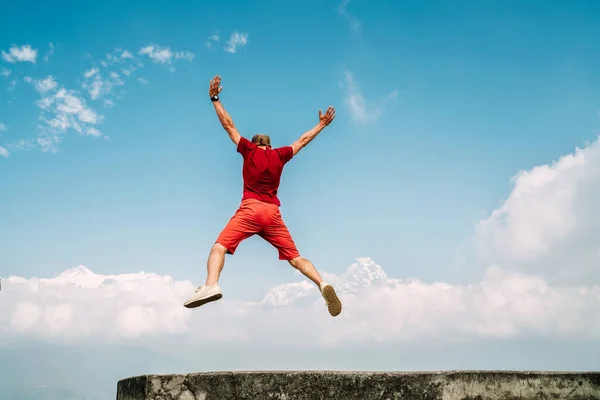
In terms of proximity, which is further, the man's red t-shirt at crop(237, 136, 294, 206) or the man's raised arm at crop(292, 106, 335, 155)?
the man's raised arm at crop(292, 106, 335, 155)

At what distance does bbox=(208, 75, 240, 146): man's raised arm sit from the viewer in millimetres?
7031

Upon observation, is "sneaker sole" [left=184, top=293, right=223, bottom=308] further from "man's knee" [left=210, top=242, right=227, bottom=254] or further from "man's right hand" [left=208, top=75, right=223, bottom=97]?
"man's right hand" [left=208, top=75, right=223, bottom=97]

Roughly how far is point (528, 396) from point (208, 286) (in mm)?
3306

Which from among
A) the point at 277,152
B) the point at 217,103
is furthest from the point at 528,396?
the point at 217,103

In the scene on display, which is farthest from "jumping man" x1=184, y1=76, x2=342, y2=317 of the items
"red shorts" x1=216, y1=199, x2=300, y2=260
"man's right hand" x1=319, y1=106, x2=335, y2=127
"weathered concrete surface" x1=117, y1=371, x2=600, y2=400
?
"weathered concrete surface" x1=117, y1=371, x2=600, y2=400

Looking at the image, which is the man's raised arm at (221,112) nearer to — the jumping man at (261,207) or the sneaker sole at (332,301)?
the jumping man at (261,207)

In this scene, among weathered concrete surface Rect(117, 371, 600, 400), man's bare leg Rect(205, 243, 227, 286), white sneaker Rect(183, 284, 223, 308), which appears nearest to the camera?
weathered concrete surface Rect(117, 371, 600, 400)

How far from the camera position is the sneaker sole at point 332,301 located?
648 cm

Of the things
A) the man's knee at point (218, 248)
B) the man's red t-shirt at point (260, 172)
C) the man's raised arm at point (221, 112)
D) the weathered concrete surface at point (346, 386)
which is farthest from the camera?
the man's raised arm at point (221, 112)

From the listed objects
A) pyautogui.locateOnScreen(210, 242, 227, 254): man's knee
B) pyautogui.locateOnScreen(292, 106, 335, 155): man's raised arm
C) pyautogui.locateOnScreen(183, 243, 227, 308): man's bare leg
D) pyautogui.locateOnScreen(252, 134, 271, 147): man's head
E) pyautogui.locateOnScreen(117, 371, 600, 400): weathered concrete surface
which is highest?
pyautogui.locateOnScreen(292, 106, 335, 155): man's raised arm

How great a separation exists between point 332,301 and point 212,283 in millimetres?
1450

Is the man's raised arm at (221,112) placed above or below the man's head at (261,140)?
above

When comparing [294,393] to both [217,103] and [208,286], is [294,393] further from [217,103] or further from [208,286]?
[217,103]

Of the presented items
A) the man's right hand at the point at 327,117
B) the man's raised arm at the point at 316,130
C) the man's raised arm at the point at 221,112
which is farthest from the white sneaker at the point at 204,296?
the man's right hand at the point at 327,117
